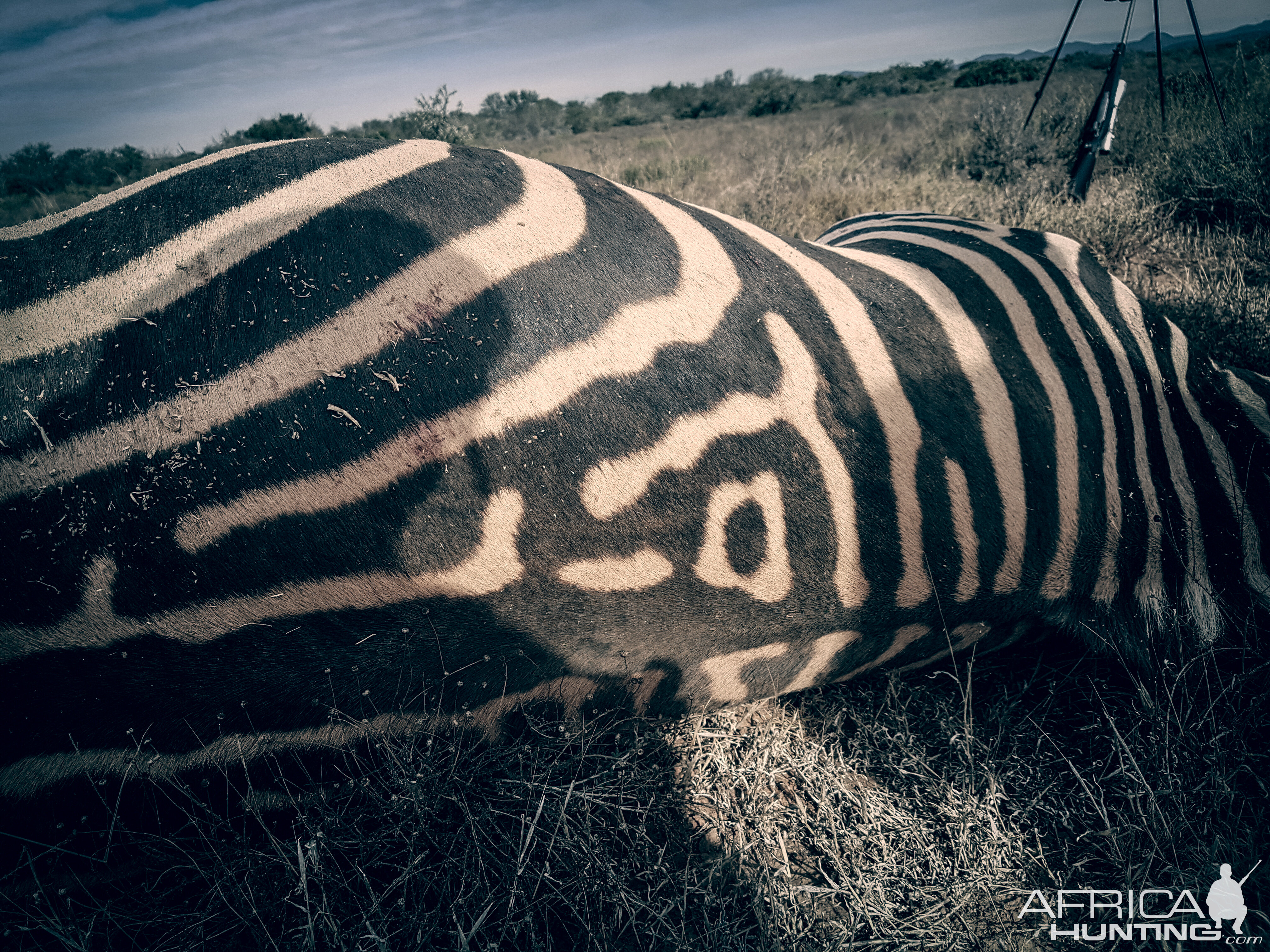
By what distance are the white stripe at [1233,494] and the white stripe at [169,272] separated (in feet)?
8.18

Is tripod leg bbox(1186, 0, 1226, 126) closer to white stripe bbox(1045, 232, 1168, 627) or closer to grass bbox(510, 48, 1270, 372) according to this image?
grass bbox(510, 48, 1270, 372)

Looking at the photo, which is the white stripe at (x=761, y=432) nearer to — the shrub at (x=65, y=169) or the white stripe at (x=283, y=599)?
the white stripe at (x=283, y=599)

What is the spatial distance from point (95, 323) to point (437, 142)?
91 centimetres

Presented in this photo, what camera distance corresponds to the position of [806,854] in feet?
4.95

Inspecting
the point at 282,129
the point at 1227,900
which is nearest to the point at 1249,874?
the point at 1227,900

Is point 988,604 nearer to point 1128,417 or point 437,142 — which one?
point 1128,417

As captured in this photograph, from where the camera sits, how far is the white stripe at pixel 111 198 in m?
1.29

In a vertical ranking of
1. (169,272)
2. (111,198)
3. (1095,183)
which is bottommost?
(169,272)

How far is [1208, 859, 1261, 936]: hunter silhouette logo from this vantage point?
124cm

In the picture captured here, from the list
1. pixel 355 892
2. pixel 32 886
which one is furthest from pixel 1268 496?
pixel 32 886

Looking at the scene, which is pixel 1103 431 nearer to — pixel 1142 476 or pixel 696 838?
pixel 1142 476

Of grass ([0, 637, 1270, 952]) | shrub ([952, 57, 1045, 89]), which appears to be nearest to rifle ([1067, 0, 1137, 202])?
grass ([0, 637, 1270, 952])

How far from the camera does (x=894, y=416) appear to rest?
149 centimetres

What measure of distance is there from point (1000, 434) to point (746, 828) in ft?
4.24
